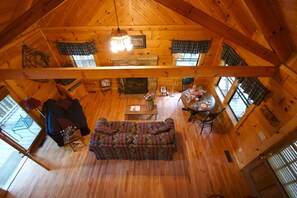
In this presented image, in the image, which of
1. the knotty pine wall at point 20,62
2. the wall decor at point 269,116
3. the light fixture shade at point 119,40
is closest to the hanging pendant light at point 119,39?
the light fixture shade at point 119,40

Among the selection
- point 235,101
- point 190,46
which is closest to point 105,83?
point 190,46

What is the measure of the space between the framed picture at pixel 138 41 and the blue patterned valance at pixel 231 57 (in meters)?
2.46

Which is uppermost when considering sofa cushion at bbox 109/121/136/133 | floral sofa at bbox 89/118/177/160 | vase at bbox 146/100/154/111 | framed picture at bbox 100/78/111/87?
framed picture at bbox 100/78/111/87

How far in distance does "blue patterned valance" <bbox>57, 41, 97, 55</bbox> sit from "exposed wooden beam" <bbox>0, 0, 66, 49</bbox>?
231cm

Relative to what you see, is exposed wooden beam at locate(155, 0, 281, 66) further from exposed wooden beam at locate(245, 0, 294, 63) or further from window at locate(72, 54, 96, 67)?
window at locate(72, 54, 96, 67)

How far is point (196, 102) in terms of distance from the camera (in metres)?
4.69

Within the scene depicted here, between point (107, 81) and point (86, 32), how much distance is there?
186 cm

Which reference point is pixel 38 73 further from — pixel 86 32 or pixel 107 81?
pixel 107 81

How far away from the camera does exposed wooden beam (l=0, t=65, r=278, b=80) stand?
110 inches

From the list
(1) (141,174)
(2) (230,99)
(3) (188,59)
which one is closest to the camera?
(1) (141,174)

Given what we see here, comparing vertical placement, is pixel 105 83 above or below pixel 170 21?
below

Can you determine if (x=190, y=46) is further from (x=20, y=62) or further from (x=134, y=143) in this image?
(x=20, y=62)

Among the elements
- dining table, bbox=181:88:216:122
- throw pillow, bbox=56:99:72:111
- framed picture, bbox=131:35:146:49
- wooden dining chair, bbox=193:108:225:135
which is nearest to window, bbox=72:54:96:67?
throw pillow, bbox=56:99:72:111

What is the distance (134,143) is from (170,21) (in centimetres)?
364
